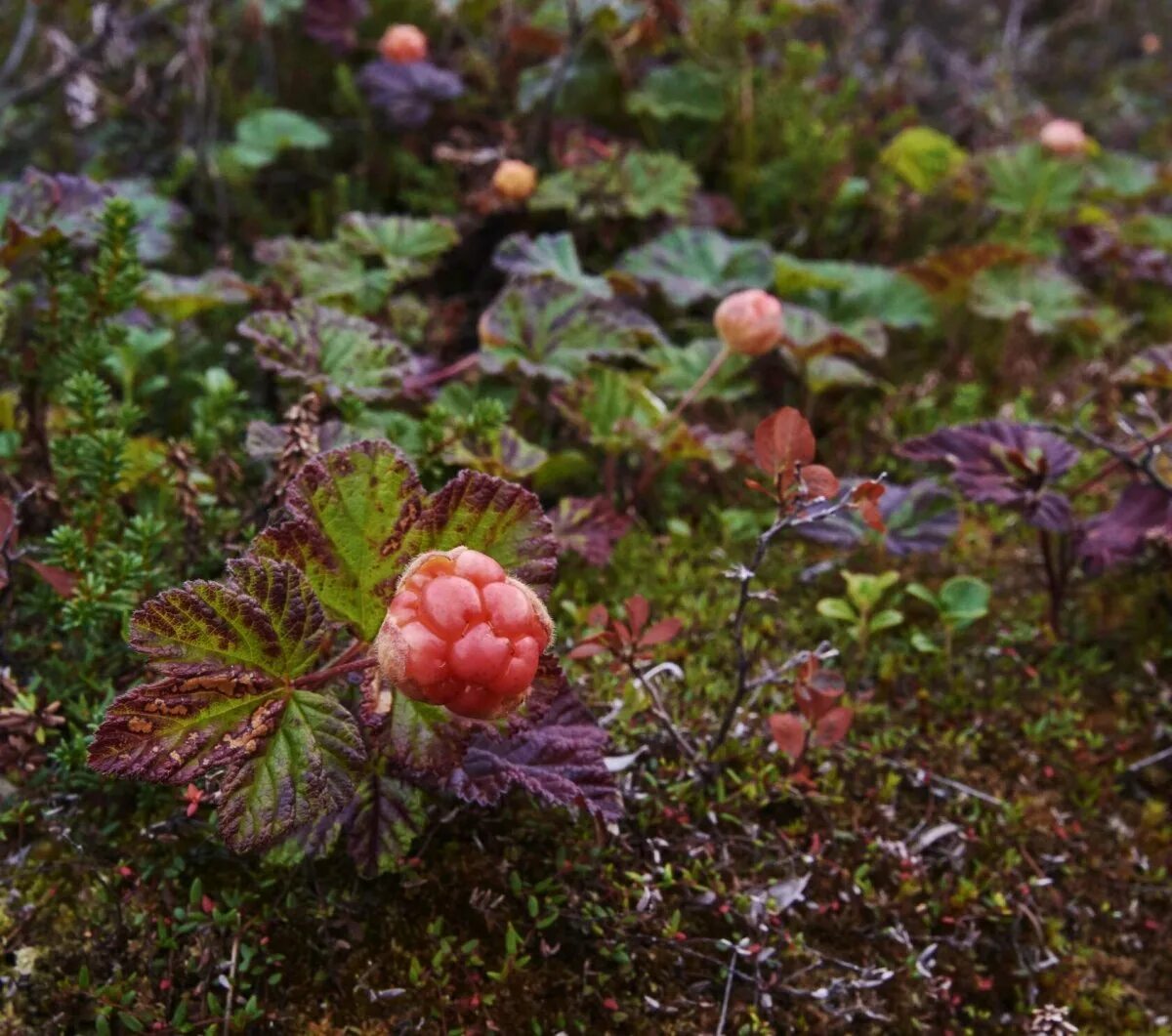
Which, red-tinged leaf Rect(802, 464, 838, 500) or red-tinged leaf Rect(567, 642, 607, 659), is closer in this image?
red-tinged leaf Rect(802, 464, 838, 500)

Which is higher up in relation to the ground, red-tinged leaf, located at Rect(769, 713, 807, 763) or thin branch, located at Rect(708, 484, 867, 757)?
thin branch, located at Rect(708, 484, 867, 757)

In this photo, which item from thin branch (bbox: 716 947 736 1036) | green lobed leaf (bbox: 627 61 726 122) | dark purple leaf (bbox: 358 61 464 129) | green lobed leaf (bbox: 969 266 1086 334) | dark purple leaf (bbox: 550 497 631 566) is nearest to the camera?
thin branch (bbox: 716 947 736 1036)

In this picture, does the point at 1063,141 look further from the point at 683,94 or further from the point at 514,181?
the point at 514,181

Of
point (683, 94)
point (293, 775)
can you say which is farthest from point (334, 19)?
point (293, 775)

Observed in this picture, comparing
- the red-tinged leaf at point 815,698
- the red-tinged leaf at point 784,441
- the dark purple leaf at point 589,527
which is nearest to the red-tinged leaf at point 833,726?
the red-tinged leaf at point 815,698

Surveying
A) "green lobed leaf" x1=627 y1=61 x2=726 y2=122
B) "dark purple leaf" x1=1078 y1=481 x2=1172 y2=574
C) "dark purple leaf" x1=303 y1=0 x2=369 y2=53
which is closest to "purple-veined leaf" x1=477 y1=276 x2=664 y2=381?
"dark purple leaf" x1=1078 y1=481 x2=1172 y2=574

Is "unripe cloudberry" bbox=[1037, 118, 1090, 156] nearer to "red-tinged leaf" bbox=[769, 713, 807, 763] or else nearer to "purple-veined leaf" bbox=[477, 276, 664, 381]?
"purple-veined leaf" bbox=[477, 276, 664, 381]

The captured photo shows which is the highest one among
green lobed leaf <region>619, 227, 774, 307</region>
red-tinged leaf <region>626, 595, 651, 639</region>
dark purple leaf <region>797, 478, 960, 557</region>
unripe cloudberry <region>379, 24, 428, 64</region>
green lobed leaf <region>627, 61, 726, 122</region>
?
unripe cloudberry <region>379, 24, 428, 64</region>

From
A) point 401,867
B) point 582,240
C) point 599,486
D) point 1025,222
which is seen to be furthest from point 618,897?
point 1025,222
